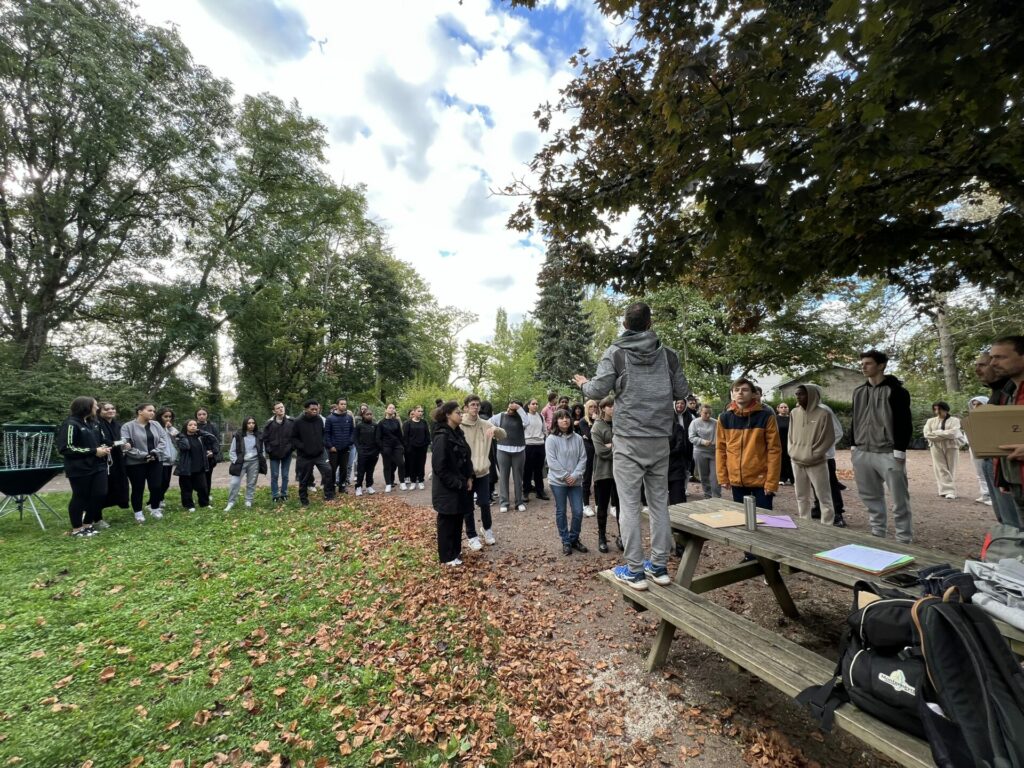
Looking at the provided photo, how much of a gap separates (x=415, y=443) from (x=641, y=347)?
346 inches

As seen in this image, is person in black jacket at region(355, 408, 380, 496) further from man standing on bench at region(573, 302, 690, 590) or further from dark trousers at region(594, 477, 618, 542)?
man standing on bench at region(573, 302, 690, 590)

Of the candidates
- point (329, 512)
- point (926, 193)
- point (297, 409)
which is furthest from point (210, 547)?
point (297, 409)

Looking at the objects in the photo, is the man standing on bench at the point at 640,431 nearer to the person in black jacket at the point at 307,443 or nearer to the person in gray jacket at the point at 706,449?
the person in gray jacket at the point at 706,449

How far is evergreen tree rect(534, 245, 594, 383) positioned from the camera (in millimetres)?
28031

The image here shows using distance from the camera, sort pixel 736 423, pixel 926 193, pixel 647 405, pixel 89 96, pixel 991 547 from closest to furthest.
Answer: pixel 991 547
pixel 647 405
pixel 926 193
pixel 736 423
pixel 89 96

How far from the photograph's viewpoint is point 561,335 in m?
28.4

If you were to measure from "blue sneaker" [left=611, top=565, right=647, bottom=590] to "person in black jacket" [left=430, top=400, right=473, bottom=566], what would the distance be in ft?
7.71

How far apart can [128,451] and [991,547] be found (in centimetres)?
1089

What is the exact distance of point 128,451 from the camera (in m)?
7.43

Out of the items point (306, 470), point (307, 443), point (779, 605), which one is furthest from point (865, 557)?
point (306, 470)

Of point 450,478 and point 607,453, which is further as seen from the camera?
point 607,453

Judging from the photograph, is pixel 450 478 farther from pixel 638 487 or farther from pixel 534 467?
pixel 534 467

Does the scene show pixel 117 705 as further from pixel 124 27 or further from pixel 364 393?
pixel 364 393

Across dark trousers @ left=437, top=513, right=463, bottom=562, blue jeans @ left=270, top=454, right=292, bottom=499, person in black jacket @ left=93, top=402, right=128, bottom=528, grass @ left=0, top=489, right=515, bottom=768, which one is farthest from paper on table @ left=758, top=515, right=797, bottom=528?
person in black jacket @ left=93, top=402, right=128, bottom=528
